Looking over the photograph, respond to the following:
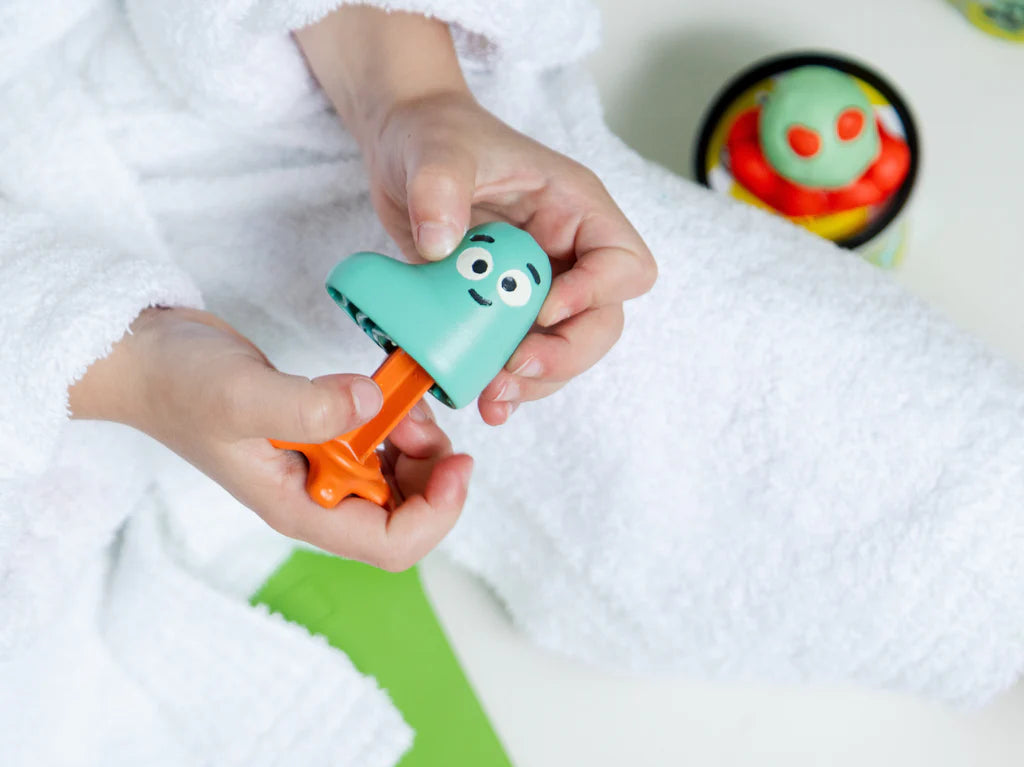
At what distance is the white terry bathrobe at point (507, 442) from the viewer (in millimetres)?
528

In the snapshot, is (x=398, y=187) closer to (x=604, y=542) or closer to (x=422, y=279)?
(x=422, y=279)

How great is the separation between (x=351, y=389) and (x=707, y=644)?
33 cm

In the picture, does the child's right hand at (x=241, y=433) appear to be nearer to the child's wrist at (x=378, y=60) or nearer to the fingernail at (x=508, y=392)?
the fingernail at (x=508, y=392)

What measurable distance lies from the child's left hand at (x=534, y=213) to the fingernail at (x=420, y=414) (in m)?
0.06

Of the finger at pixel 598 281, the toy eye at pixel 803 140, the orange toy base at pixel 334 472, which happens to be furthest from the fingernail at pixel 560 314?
the toy eye at pixel 803 140

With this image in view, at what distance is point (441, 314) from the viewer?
0.38 meters

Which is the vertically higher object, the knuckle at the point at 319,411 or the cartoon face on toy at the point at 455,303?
the cartoon face on toy at the point at 455,303

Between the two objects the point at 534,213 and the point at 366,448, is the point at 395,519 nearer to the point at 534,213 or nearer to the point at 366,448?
the point at 366,448

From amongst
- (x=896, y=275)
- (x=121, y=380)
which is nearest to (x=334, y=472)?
(x=121, y=380)

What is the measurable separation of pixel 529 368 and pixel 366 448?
0.08m

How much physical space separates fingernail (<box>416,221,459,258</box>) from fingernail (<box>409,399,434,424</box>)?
0.11m

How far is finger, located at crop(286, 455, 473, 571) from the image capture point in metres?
0.46

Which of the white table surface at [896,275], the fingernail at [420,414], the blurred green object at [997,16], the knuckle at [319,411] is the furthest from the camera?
the blurred green object at [997,16]

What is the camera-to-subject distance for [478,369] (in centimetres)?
39
